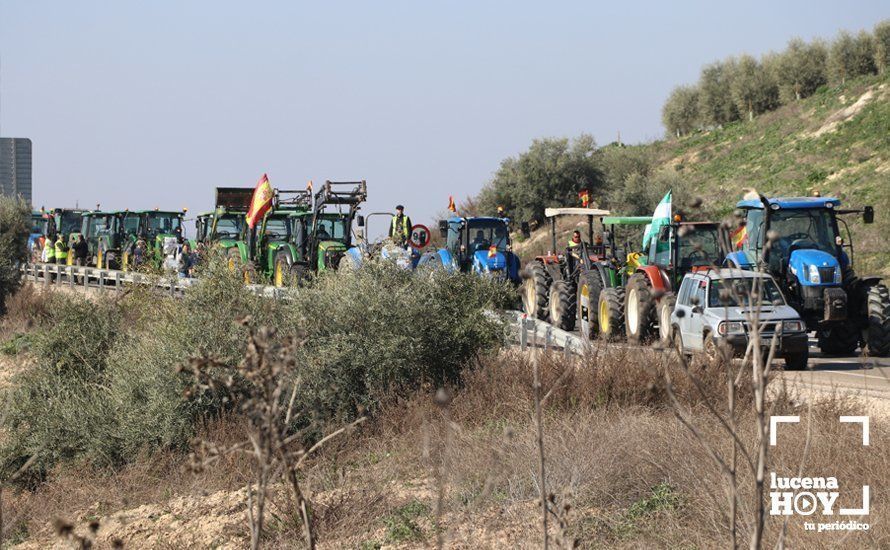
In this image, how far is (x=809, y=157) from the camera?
47125 mm

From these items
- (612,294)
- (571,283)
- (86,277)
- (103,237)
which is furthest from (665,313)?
(103,237)

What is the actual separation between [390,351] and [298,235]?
13.9 meters

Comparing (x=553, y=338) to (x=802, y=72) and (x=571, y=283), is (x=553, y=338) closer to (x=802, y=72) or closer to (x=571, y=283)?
(x=571, y=283)

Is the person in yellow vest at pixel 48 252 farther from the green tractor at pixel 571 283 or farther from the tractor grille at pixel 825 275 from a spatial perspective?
the tractor grille at pixel 825 275

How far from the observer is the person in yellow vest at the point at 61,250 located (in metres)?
40.2

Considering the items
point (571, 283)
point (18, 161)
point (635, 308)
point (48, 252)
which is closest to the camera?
point (635, 308)

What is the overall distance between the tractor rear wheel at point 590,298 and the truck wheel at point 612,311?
0.36 m

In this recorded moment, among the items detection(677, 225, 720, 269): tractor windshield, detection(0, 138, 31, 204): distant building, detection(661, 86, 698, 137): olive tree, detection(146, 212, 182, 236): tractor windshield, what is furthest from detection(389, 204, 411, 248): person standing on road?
detection(0, 138, 31, 204): distant building

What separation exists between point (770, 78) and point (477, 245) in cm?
4832

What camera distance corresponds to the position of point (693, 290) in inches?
610

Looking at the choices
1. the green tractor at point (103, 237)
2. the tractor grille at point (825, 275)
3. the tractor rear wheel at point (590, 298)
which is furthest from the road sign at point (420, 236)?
the green tractor at point (103, 237)

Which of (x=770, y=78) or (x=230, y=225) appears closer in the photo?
(x=230, y=225)

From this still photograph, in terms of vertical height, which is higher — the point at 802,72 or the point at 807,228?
the point at 802,72

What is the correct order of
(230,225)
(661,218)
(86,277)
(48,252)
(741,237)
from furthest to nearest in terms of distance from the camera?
1. (48,252)
2. (86,277)
3. (230,225)
4. (661,218)
5. (741,237)
